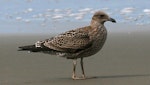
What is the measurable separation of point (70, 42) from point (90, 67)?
106 cm

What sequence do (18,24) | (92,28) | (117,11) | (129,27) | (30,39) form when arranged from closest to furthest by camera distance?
(92,28) → (30,39) → (129,27) → (18,24) → (117,11)

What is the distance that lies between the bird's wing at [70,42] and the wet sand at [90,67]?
476mm

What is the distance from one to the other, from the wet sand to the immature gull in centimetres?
40

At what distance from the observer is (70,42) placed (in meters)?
9.56

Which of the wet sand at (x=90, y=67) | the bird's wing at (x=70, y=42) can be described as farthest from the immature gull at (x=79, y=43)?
the wet sand at (x=90, y=67)

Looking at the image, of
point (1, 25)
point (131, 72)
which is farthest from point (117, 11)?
point (131, 72)

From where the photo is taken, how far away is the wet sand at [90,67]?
902cm

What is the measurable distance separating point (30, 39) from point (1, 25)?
307cm

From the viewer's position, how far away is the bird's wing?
945cm

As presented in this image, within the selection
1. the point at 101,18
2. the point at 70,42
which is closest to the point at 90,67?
the point at 70,42

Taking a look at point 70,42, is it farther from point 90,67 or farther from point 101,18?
point 90,67

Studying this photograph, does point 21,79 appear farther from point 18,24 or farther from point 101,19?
point 18,24

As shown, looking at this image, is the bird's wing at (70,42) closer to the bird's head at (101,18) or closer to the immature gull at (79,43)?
the immature gull at (79,43)

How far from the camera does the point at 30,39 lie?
50.6 ft
